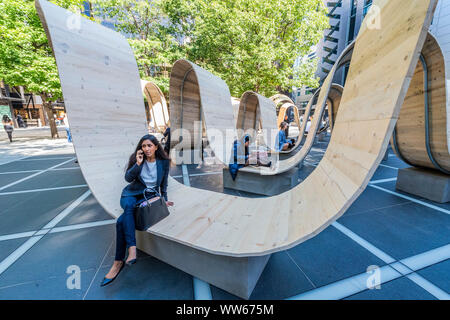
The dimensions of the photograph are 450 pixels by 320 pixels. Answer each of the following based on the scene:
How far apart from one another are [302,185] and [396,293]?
1.36 meters

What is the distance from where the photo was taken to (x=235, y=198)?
2.85 m

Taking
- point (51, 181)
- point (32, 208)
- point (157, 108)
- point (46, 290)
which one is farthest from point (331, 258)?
point (157, 108)

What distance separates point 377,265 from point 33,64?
15834mm

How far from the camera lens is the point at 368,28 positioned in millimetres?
2172

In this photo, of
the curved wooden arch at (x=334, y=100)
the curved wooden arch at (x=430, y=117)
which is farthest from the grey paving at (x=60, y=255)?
the curved wooden arch at (x=334, y=100)

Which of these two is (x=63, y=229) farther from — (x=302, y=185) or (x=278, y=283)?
(x=302, y=185)

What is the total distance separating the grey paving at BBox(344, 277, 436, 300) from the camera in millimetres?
1809

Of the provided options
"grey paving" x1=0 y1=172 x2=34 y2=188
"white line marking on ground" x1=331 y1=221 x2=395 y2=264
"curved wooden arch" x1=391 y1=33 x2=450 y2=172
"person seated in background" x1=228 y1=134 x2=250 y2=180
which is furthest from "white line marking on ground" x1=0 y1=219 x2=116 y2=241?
"curved wooden arch" x1=391 y1=33 x2=450 y2=172

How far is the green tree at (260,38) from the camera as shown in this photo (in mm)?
11656

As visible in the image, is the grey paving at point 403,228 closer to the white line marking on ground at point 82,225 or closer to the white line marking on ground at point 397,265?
the white line marking on ground at point 397,265

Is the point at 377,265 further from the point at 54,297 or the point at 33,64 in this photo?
the point at 33,64

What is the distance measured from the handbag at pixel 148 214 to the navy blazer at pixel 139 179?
156 millimetres

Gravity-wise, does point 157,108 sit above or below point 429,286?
above

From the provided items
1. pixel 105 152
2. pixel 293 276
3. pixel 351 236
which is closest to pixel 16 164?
pixel 105 152
